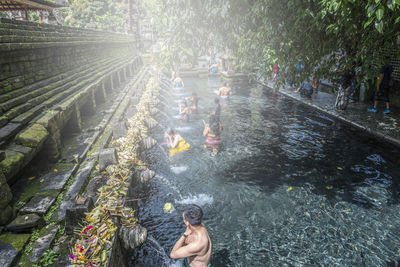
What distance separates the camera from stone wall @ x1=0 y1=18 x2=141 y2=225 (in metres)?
5.27

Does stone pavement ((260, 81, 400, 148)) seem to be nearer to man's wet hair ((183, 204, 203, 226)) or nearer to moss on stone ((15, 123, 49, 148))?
man's wet hair ((183, 204, 203, 226))

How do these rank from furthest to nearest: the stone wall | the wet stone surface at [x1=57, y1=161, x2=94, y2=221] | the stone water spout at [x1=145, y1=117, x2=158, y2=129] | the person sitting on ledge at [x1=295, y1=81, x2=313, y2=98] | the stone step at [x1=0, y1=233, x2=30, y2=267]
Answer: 1. the person sitting on ledge at [x1=295, y1=81, x2=313, y2=98]
2. the stone water spout at [x1=145, y1=117, x2=158, y2=129]
3. the stone wall
4. the wet stone surface at [x1=57, y1=161, x2=94, y2=221]
5. the stone step at [x1=0, y1=233, x2=30, y2=267]

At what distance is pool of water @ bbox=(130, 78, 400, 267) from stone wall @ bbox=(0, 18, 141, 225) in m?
2.84

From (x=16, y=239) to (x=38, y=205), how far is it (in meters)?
0.86

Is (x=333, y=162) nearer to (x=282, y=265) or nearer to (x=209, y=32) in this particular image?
(x=282, y=265)

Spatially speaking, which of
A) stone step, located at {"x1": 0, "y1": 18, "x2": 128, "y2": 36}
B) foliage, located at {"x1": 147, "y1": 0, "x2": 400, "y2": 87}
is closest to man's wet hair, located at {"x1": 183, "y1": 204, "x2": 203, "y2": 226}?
foliage, located at {"x1": 147, "y1": 0, "x2": 400, "y2": 87}

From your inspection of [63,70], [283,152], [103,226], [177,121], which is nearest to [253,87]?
[177,121]

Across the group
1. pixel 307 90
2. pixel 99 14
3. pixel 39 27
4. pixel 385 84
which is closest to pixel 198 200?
pixel 39 27

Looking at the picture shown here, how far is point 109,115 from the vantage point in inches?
428

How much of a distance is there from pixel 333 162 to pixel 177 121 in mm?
7689

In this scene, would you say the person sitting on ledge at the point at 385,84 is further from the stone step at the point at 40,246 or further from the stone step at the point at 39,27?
the stone step at the point at 39,27

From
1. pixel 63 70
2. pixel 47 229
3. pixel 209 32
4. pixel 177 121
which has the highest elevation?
pixel 209 32

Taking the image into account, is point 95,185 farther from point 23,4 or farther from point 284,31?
point 23,4

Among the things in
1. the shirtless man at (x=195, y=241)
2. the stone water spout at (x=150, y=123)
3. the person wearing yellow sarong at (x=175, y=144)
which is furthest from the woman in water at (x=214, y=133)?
the shirtless man at (x=195, y=241)
